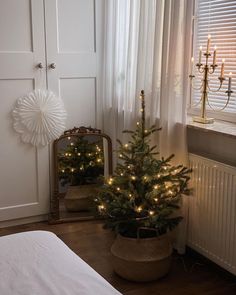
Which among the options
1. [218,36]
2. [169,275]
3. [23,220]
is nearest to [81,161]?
[23,220]

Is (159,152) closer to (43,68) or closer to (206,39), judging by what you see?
(206,39)

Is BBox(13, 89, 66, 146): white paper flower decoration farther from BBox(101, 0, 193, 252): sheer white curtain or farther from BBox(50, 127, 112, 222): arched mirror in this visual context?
BBox(101, 0, 193, 252): sheer white curtain

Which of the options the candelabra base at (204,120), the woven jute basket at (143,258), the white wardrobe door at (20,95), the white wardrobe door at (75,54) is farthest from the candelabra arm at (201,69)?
the white wardrobe door at (20,95)

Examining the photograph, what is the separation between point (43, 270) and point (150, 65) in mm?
1774

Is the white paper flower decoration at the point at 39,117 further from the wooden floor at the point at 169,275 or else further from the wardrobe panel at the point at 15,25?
the wooden floor at the point at 169,275

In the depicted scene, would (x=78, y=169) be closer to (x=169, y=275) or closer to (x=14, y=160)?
(x=14, y=160)

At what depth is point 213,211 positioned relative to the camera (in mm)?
2465

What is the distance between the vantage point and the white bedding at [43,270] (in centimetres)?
125

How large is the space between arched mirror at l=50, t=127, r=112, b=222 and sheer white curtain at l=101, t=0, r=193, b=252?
178mm

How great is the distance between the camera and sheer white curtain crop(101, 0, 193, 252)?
8.36 ft

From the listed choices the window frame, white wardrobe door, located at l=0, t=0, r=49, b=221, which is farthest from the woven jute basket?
white wardrobe door, located at l=0, t=0, r=49, b=221

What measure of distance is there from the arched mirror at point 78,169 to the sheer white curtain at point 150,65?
0.18 metres

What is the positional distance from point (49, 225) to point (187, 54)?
168cm

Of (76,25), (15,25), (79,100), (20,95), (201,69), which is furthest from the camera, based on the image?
(79,100)
